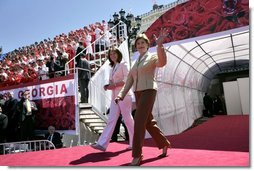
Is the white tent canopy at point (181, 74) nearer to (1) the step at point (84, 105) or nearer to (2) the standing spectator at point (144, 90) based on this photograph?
(1) the step at point (84, 105)

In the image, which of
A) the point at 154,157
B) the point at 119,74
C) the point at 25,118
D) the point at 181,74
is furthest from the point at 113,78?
the point at 181,74

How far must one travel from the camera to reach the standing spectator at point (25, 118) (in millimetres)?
6164

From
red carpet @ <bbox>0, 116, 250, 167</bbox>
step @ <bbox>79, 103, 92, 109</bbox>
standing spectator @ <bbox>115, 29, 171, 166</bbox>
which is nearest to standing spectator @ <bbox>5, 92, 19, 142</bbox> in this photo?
step @ <bbox>79, 103, 92, 109</bbox>

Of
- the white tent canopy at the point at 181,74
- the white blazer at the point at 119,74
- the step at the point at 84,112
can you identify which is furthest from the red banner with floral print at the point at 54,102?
the white blazer at the point at 119,74

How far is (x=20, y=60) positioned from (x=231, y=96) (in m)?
9.24

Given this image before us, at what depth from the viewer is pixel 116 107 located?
357 centimetres

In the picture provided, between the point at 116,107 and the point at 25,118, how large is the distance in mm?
3409

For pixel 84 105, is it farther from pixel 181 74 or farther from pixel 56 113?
pixel 181 74

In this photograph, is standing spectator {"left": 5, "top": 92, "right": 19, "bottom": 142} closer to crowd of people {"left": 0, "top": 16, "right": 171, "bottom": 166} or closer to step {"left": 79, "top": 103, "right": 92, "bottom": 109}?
crowd of people {"left": 0, "top": 16, "right": 171, "bottom": 166}

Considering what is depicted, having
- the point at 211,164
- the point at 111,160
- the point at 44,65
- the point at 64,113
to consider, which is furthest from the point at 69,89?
the point at 211,164

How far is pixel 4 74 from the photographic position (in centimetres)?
912

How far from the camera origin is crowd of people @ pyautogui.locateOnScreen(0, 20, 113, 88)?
25.8 feet

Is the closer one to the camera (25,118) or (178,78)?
(25,118)

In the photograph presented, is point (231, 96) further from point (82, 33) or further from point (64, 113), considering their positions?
point (64, 113)
